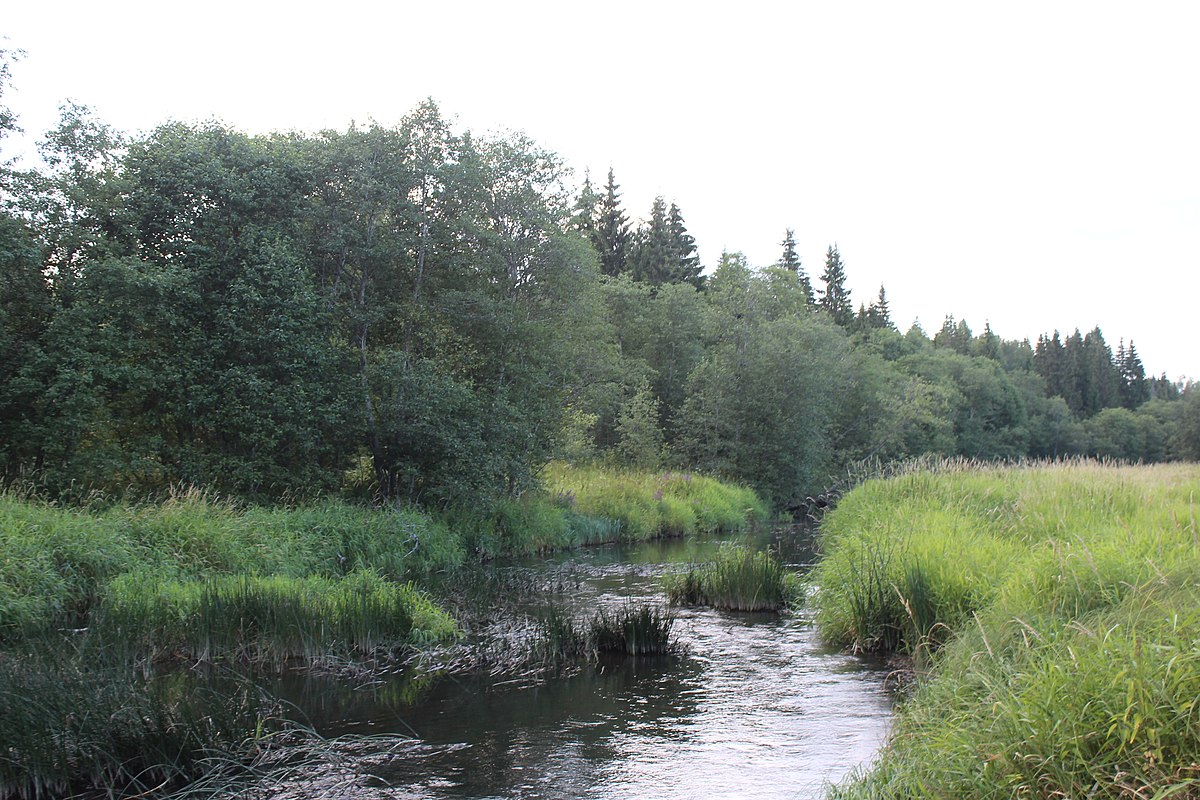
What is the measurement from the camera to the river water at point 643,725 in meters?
6.60

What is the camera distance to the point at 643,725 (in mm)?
8008

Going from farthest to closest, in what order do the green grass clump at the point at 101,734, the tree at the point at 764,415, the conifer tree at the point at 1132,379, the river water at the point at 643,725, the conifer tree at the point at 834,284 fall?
1. the conifer tree at the point at 1132,379
2. the conifer tree at the point at 834,284
3. the tree at the point at 764,415
4. the river water at the point at 643,725
5. the green grass clump at the point at 101,734

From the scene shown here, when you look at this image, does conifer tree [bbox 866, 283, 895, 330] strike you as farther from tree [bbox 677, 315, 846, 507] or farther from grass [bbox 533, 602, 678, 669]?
grass [bbox 533, 602, 678, 669]

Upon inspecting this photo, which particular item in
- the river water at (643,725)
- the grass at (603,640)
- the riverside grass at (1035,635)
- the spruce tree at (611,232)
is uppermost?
the spruce tree at (611,232)

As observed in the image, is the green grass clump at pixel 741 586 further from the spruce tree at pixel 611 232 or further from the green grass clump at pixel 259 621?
the spruce tree at pixel 611 232

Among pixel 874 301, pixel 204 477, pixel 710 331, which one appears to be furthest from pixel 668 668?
pixel 874 301

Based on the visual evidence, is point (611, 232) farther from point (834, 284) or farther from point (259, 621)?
point (259, 621)

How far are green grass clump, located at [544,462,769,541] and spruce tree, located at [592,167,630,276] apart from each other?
3133 cm

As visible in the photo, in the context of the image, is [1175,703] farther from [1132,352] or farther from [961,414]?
[1132,352]

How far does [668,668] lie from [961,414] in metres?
76.9

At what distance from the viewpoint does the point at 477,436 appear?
72.8ft

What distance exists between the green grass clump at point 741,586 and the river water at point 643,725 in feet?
6.08

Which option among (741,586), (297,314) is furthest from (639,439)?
(741,586)

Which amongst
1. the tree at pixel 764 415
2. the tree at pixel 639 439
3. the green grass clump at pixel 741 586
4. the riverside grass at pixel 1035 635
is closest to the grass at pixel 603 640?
the riverside grass at pixel 1035 635
